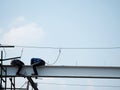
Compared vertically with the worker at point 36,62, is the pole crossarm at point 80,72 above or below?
below

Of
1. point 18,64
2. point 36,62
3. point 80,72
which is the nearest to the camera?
A: point 36,62

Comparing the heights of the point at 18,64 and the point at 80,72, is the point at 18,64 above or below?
above

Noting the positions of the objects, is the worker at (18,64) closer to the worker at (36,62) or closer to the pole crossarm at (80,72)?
the pole crossarm at (80,72)

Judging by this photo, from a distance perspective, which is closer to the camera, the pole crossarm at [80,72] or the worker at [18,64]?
the worker at [18,64]

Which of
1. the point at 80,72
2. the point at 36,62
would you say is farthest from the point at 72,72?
the point at 36,62

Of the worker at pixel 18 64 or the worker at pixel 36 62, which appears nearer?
the worker at pixel 36 62

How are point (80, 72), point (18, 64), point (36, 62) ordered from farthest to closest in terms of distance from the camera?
point (80, 72) → point (18, 64) → point (36, 62)

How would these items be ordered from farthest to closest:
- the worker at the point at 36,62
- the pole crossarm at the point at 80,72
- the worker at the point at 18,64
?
the pole crossarm at the point at 80,72
the worker at the point at 18,64
the worker at the point at 36,62

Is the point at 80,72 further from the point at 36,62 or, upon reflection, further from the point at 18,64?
the point at 18,64

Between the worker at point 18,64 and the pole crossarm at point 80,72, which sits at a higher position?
the worker at point 18,64

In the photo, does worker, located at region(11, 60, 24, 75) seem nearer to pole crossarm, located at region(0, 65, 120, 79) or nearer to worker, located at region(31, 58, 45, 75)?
pole crossarm, located at region(0, 65, 120, 79)

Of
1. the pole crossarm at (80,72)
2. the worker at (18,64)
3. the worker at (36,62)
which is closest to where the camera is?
the worker at (36,62)

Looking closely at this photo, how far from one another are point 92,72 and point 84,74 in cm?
58

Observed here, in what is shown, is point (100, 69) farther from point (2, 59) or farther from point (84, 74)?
point (2, 59)
